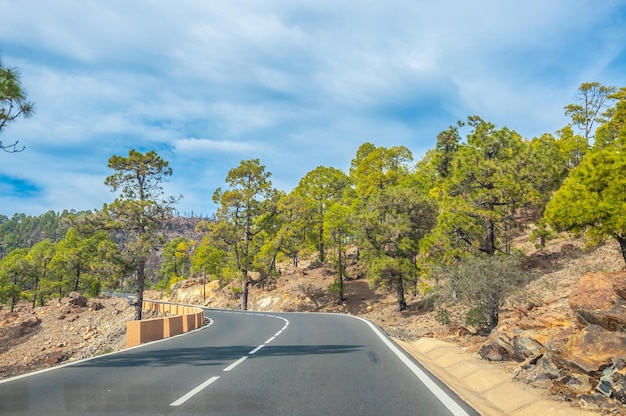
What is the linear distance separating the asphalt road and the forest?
7875 millimetres

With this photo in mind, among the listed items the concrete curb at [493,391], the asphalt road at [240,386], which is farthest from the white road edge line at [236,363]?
the concrete curb at [493,391]

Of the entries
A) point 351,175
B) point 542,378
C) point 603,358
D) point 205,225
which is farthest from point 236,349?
point 351,175

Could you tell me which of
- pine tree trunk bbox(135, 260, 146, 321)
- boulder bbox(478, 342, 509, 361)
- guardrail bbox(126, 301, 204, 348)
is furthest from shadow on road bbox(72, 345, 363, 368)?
pine tree trunk bbox(135, 260, 146, 321)

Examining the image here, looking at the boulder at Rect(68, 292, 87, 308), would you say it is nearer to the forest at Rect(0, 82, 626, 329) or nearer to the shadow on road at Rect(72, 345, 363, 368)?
the forest at Rect(0, 82, 626, 329)

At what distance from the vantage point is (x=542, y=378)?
6754 millimetres

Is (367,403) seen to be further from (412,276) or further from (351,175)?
(351,175)

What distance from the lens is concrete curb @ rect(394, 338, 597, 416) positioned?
5.30m

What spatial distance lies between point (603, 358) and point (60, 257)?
66524 mm

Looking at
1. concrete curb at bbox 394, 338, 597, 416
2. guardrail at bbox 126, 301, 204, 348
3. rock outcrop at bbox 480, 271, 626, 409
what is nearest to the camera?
concrete curb at bbox 394, 338, 597, 416

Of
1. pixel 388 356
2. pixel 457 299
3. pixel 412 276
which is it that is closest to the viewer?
pixel 388 356

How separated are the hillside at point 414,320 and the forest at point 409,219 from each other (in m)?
1.55

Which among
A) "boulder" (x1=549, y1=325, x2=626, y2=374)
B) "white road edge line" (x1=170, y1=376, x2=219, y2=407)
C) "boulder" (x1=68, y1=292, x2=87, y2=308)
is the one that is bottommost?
"boulder" (x1=68, y1=292, x2=87, y2=308)

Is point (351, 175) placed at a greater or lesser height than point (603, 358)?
greater

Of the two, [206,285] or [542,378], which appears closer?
[542,378]
